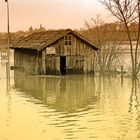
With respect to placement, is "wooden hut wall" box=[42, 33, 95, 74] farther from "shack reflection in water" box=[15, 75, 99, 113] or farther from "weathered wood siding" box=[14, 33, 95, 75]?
"shack reflection in water" box=[15, 75, 99, 113]

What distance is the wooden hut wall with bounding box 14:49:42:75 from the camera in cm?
4491

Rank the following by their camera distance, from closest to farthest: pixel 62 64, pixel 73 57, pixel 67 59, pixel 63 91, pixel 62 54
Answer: pixel 63 91 < pixel 62 54 < pixel 67 59 < pixel 73 57 < pixel 62 64

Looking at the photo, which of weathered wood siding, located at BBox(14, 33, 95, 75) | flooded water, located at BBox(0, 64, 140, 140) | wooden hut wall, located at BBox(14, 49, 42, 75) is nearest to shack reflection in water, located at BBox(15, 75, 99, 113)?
flooded water, located at BBox(0, 64, 140, 140)

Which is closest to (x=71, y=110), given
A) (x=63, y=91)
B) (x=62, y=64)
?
(x=63, y=91)

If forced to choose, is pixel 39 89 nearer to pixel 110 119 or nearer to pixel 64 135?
pixel 110 119

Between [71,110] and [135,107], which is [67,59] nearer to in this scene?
[135,107]

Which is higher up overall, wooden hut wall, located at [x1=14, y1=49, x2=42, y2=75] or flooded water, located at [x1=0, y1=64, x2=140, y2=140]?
wooden hut wall, located at [x1=14, y1=49, x2=42, y2=75]

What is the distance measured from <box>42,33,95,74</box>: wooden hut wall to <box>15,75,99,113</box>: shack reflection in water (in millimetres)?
2366

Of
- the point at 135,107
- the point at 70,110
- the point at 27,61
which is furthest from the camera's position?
the point at 27,61

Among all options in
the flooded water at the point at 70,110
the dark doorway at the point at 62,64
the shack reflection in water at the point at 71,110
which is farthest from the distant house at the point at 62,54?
the shack reflection in water at the point at 71,110

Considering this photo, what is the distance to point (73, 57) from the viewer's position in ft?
148

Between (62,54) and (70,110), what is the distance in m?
21.5

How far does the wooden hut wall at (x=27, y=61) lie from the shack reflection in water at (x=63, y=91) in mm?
4401

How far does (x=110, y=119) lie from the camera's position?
68.7 feet
